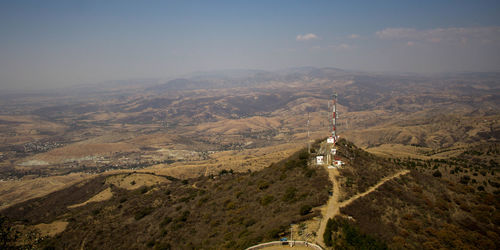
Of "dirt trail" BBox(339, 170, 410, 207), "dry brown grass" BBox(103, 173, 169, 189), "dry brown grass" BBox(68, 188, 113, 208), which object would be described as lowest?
"dry brown grass" BBox(68, 188, 113, 208)

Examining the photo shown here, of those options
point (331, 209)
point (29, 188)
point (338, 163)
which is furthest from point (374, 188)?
point (29, 188)

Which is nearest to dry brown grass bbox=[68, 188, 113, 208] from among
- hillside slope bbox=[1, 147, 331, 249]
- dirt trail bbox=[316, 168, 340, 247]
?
hillside slope bbox=[1, 147, 331, 249]

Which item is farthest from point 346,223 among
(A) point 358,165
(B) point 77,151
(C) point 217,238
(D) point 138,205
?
(B) point 77,151

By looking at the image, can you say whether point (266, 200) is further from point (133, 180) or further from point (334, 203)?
point (133, 180)

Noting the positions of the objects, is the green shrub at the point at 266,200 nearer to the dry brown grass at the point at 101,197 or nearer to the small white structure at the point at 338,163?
the small white structure at the point at 338,163

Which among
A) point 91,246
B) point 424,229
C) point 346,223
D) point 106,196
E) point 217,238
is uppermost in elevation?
point 346,223

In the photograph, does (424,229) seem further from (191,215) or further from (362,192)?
(191,215)

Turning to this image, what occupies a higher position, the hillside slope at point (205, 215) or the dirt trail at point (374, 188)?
the dirt trail at point (374, 188)

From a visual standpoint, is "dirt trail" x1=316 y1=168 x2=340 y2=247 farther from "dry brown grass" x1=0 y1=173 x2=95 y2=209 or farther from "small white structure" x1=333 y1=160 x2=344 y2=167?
"dry brown grass" x1=0 y1=173 x2=95 y2=209

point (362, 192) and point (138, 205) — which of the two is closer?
point (362, 192)

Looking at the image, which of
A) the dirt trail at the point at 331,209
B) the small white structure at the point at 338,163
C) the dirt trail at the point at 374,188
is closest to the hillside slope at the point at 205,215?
the dirt trail at the point at 331,209

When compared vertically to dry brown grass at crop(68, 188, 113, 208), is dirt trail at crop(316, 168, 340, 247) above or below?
above
